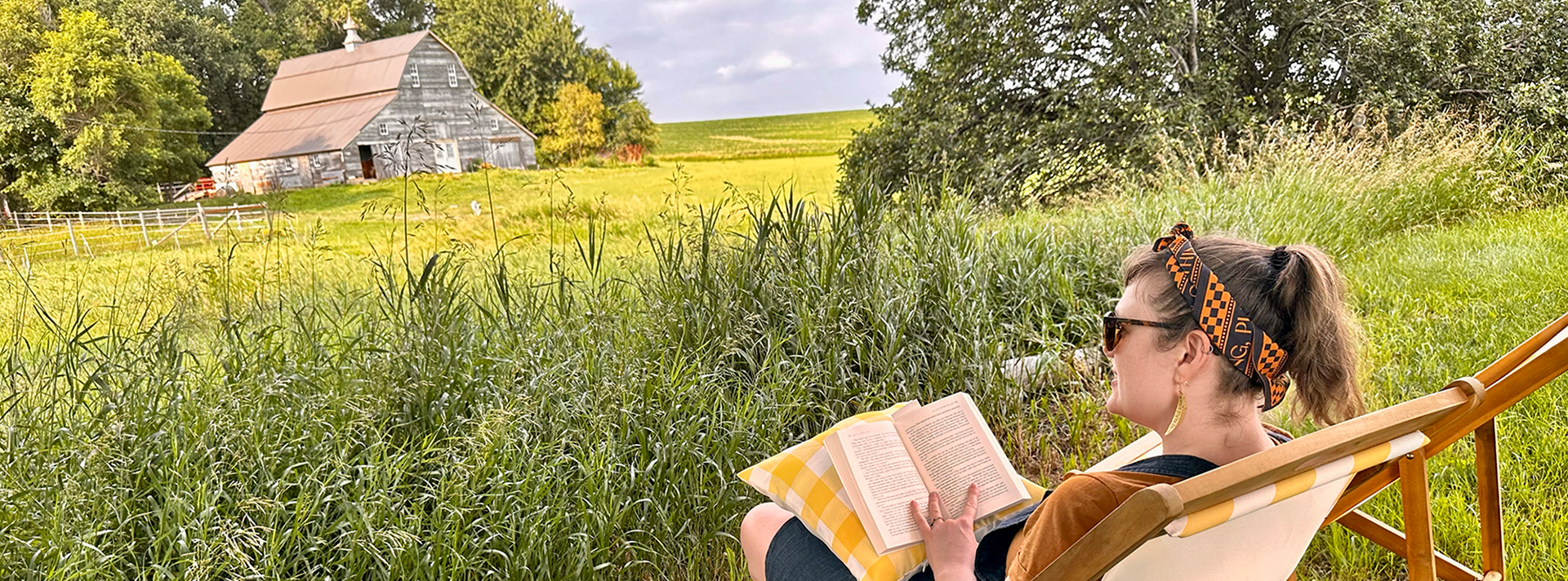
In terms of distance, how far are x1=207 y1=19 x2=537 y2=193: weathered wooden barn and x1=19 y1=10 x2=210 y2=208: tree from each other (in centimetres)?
23

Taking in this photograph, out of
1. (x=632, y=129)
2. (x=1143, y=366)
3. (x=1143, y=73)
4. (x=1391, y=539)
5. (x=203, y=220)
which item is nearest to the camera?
(x=1143, y=366)

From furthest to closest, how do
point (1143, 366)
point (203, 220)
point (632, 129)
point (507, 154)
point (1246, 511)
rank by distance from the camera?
point (632, 129) → point (507, 154) → point (203, 220) → point (1143, 366) → point (1246, 511)

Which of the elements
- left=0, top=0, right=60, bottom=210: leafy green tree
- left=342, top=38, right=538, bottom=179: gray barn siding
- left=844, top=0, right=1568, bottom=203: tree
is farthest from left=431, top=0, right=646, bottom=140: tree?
left=844, top=0, right=1568, bottom=203: tree

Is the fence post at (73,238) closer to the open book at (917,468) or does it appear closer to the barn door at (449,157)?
the barn door at (449,157)

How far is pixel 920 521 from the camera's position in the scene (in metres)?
1.20

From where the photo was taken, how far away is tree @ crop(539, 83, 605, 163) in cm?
448

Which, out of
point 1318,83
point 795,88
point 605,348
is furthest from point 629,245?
point 1318,83

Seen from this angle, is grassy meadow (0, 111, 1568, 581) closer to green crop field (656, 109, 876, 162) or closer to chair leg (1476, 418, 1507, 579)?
chair leg (1476, 418, 1507, 579)

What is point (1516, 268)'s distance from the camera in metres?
A: 3.43

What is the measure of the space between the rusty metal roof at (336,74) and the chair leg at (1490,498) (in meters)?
3.77

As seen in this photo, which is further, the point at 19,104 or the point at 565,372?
the point at 19,104

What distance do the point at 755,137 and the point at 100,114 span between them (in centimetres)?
349

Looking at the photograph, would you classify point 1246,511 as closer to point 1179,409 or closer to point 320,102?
point 1179,409

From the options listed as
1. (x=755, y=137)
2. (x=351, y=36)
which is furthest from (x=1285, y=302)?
(x=755, y=137)
